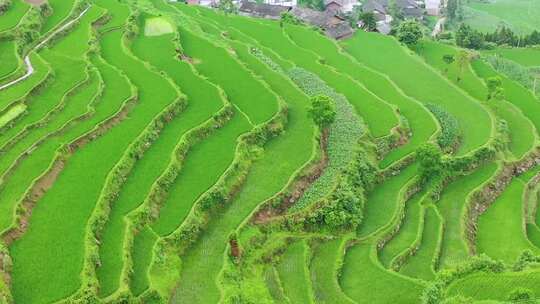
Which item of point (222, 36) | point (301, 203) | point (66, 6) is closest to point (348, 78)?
point (222, 36)

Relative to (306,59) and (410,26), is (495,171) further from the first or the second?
(410,26)

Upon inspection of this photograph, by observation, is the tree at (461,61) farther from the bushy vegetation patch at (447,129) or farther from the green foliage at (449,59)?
the bushy vegetation patch at (447,129)

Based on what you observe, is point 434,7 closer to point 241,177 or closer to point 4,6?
point 4,6

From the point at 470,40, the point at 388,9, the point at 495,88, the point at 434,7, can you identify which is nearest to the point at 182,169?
the point at 495,88

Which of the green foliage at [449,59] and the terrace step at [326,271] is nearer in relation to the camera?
the terrace step at [326,271]

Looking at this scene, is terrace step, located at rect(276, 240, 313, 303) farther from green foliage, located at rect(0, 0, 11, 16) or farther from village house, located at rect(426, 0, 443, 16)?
village house, located at rect(426, 0, 443, 16)

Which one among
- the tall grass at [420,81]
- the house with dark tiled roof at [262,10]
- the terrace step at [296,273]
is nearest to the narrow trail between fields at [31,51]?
the terrace step at [296,273]
